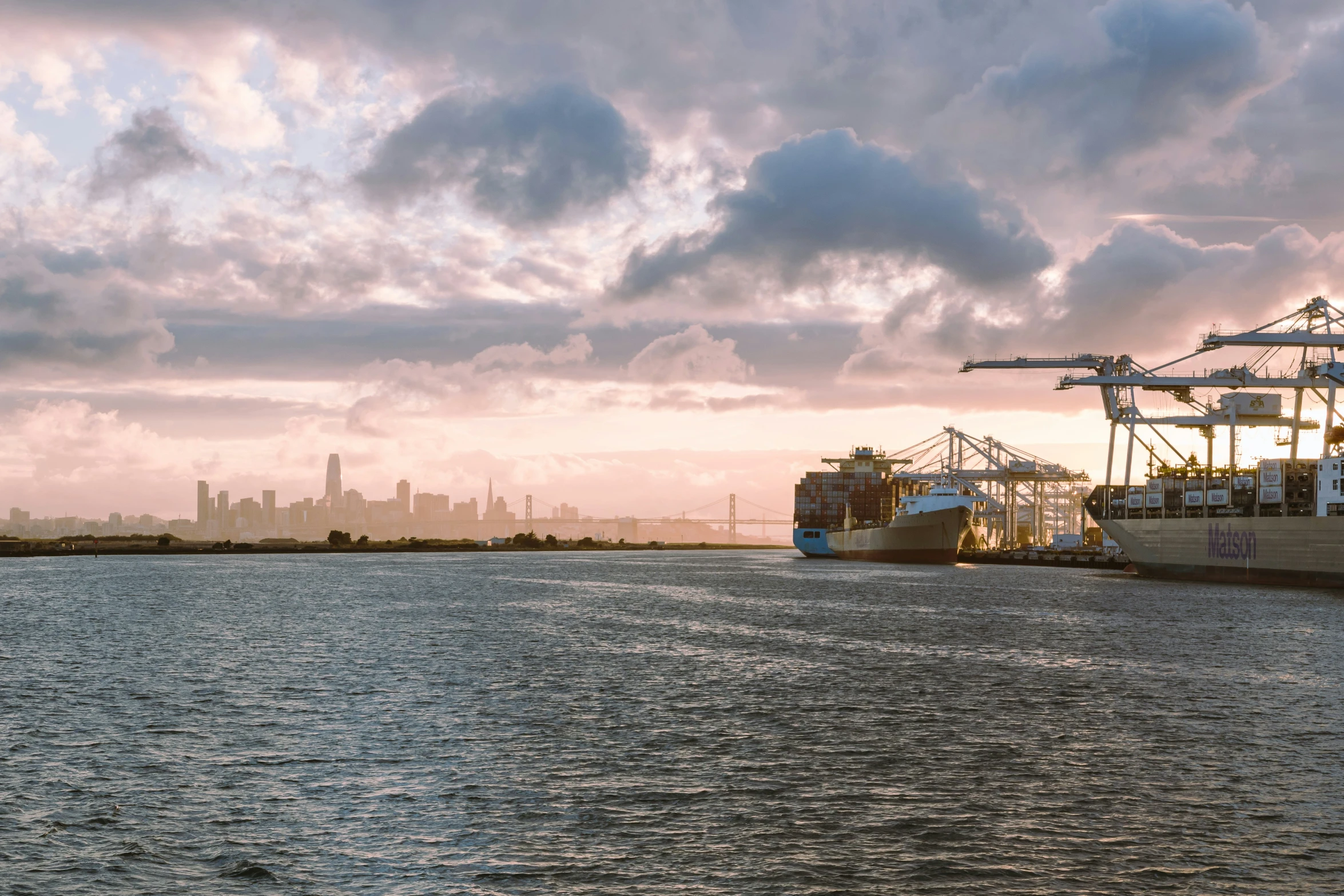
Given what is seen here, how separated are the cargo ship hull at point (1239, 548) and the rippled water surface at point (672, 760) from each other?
35.4 m

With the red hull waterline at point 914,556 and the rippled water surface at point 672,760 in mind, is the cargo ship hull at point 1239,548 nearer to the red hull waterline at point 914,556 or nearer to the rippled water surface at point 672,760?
the rippled water surface at point 672,760

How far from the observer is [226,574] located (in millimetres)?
129500

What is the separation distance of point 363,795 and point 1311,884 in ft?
53.7

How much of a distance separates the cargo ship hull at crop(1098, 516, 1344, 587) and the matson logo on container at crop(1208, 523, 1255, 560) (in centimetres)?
6

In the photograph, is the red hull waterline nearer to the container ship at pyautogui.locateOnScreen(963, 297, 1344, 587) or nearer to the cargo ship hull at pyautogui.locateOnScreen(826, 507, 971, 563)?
the cargo ship hull at pyautogui.locateOnScreen(826, 507, 971, 563)

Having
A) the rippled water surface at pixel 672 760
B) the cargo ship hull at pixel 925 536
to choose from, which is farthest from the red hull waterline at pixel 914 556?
the rippled water surface at pixel 672 760

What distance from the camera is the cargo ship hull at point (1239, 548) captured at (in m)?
83.1

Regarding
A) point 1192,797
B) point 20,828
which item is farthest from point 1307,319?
point 20,828

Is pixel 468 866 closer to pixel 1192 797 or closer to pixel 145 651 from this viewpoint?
pixel 1192 797

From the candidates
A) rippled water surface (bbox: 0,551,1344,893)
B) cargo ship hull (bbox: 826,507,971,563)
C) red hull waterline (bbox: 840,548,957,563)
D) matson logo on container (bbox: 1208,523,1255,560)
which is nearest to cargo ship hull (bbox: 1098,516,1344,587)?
matson logo on container (bbox: 1208,523,1255,560)

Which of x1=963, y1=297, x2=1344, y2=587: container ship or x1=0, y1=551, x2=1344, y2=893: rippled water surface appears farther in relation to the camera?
x1=963, y1=297, x2=1344, y2=587: container ship

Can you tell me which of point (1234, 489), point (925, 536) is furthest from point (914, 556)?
point (1234, 489)

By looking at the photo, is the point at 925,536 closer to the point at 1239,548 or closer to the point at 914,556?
the point at 914,556

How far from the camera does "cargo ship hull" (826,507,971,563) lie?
16088 centimetres
